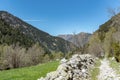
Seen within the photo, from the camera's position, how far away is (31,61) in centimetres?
11694

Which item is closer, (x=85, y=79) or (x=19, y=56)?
(x=85, y=79)

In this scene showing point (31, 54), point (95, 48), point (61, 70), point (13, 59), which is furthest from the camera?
point (95, 48)

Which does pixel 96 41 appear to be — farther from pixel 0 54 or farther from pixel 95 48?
pixel 0 54

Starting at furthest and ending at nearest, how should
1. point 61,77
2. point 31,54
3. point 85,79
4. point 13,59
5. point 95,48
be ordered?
point 95,48 → point 31,54 → point 13,59 → point 85,79 → point 61,77

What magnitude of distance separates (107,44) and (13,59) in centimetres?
4954

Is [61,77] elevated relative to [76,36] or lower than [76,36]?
lower

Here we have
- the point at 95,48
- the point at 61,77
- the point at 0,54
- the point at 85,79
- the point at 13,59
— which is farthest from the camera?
the point at 95,48

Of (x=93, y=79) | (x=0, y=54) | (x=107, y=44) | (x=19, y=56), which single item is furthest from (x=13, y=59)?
(x=93, y=79)

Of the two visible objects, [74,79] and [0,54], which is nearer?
[74,79]

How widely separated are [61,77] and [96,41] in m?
124

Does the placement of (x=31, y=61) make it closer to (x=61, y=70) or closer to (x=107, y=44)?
(x=107, y=44)

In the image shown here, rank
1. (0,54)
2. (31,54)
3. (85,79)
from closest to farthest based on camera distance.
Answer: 1. (85,79)
2. (0,54)
3. (31,54)

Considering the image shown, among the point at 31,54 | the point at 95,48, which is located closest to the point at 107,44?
the point at 95,48

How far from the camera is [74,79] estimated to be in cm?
2159
